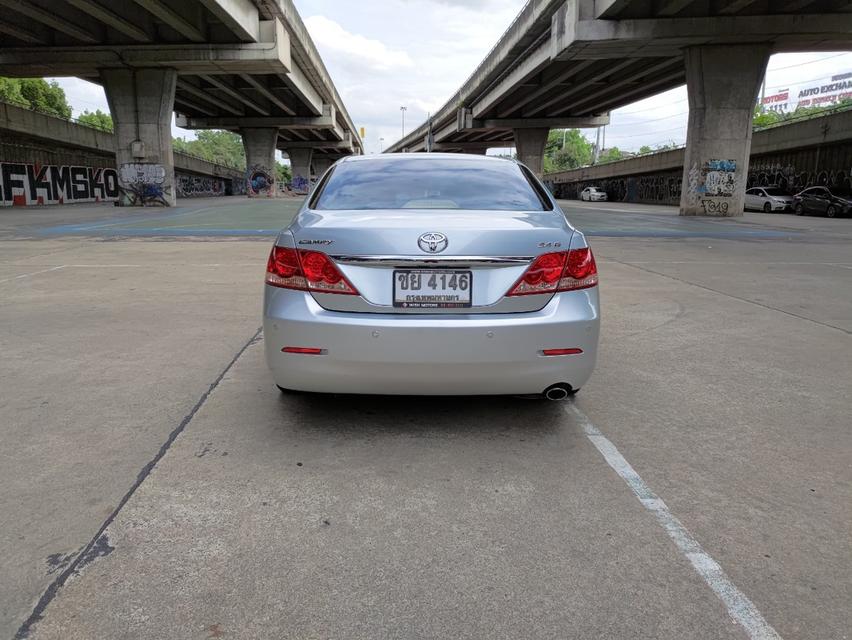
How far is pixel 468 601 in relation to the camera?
7.27ft

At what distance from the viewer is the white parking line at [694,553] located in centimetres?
212

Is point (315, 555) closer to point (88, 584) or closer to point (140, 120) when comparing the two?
point (88, 584)

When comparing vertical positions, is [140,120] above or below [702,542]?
above

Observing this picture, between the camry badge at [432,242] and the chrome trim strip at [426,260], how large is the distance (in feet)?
0.14

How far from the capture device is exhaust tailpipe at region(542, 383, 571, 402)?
3.51 metres

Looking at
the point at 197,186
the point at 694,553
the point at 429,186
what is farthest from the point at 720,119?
the point at 197,186

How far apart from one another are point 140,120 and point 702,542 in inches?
1314

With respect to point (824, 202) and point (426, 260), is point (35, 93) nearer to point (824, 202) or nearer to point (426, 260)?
point (824, 202)

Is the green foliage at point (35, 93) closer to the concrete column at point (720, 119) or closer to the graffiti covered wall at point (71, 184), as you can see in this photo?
the graffiti covered wall at point (71, 184)

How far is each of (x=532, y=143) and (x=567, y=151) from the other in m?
82.8

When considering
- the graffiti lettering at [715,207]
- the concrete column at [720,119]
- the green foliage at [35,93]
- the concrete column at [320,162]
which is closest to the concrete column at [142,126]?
the concrete column at [720,119]

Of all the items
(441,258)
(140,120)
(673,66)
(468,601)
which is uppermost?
(673,66)

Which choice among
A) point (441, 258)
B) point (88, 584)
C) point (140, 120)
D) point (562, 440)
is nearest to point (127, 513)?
point (88, 584)

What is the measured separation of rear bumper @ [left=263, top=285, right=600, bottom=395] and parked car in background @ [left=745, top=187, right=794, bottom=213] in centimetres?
3641
